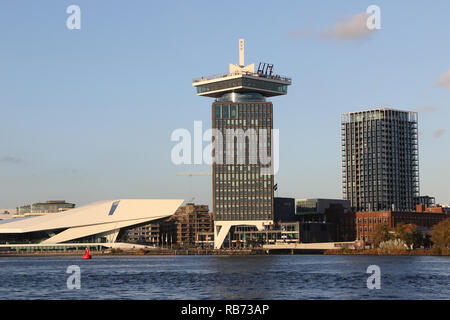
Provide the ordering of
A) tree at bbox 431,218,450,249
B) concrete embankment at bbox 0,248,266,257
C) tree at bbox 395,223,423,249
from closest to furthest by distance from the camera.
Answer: tree at bbox 431,218,450,249 < tree at bbox 395,223,423,249 < concrete embankment at bbox 0,248,266,257

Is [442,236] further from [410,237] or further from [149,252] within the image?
[149,252]

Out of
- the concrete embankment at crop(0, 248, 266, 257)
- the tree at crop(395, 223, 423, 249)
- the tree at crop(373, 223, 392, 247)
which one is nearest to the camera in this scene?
the tree at crop(395, 223, 423, 249)

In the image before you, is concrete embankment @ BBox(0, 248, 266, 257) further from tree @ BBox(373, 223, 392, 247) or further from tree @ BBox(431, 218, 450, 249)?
tree @ BBox(431, 218, 450, 249)

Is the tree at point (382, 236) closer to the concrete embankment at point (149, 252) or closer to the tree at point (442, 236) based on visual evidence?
the tree at point (442, 236)

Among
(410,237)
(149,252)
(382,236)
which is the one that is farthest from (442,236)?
(149,252)

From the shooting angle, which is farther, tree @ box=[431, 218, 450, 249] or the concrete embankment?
the concrete embankment

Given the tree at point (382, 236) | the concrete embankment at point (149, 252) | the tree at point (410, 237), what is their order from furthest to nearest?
the concrete embankment at point (149, 252), the tree at point (382, 236), the tree at point (410, 237)

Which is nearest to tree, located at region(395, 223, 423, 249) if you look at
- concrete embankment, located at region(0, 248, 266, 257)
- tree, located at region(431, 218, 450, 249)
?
tree, located at region(431, 218, 450, 249)

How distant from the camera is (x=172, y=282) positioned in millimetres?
66125

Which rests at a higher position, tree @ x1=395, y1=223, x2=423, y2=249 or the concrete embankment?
tree @ x1=395, y1=223, x2=423, y2=249

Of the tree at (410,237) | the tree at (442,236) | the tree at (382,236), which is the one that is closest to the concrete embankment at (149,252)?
the tree at (382,236)
